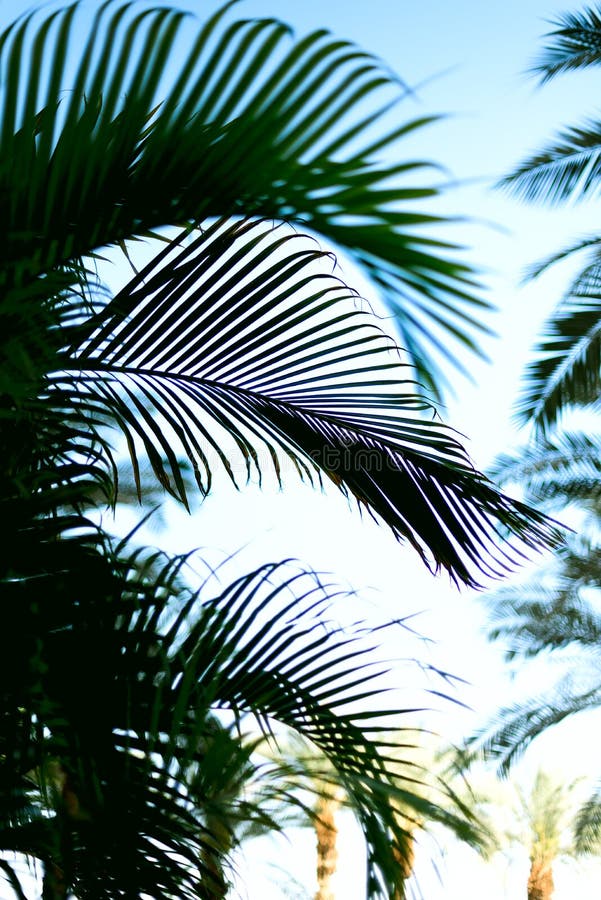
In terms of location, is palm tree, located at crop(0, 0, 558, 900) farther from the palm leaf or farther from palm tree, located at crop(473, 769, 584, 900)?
palm tree, located at crop(473, 769, 584, 900)

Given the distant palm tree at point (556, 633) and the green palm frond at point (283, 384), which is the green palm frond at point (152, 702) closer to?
the green palm frond at point (283, 384)

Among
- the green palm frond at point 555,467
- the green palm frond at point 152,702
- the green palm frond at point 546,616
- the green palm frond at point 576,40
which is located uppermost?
the green palm frond at point 576,40

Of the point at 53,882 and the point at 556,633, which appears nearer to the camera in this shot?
the point at 53,882

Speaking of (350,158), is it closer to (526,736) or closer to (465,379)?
(465,379)

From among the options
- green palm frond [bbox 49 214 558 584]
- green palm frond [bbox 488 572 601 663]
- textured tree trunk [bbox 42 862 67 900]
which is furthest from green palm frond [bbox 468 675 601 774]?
textured tree trunk [bbox 42 862 67 900]

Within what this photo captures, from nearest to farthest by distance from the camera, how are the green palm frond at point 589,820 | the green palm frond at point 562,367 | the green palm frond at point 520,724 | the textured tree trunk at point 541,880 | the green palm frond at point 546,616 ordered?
the green palm frond at point 562,367 < the green palm frond at point 520,724 < the green palm frond at point 589,820 < the green palm frond at point 546,616 < the textured tree trunk at point 541,880

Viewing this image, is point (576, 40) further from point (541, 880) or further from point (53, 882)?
point (541, 880)

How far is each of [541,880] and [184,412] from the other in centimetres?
1325

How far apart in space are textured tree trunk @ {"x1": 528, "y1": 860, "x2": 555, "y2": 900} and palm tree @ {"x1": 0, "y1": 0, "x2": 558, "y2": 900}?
1257 centimetres

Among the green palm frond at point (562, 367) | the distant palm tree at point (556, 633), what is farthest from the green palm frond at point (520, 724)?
the green palm frond at point (562, 367)

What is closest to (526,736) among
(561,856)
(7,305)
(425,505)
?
(561,856)

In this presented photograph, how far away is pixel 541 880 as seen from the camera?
13445 mm

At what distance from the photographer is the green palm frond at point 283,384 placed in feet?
6.61

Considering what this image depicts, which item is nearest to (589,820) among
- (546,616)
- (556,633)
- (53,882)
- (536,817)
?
(556,633)
